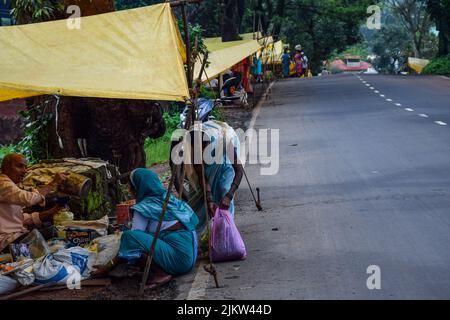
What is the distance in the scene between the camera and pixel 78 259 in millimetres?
7699

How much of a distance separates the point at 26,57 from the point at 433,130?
10714 mm

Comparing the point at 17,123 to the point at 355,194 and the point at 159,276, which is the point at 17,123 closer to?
the point at 355,194

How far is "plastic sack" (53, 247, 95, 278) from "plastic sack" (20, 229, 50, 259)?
47cm

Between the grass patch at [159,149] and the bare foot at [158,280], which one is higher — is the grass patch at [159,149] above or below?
below

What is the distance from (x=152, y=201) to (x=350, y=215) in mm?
2986

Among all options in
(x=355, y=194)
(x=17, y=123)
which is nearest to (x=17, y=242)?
(x=355, y=194)

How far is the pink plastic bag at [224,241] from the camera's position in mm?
7746

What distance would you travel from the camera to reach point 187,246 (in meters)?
7.36

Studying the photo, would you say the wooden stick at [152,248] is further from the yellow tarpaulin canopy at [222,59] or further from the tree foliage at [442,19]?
the tree foliage at [442,19]

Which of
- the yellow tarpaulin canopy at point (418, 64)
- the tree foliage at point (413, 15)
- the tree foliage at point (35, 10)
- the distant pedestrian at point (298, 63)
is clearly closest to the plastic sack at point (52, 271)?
the tree foliage at point (35, 10)

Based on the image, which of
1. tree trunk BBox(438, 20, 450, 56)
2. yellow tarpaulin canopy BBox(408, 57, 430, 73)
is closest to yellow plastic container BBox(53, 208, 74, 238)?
tree trunk BBox(438, 20, 450, 56)

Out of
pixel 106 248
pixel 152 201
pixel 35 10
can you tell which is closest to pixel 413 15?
pixel 35 10

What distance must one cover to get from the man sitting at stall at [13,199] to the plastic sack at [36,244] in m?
0.11

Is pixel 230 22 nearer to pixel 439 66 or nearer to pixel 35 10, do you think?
pixel 439 66
